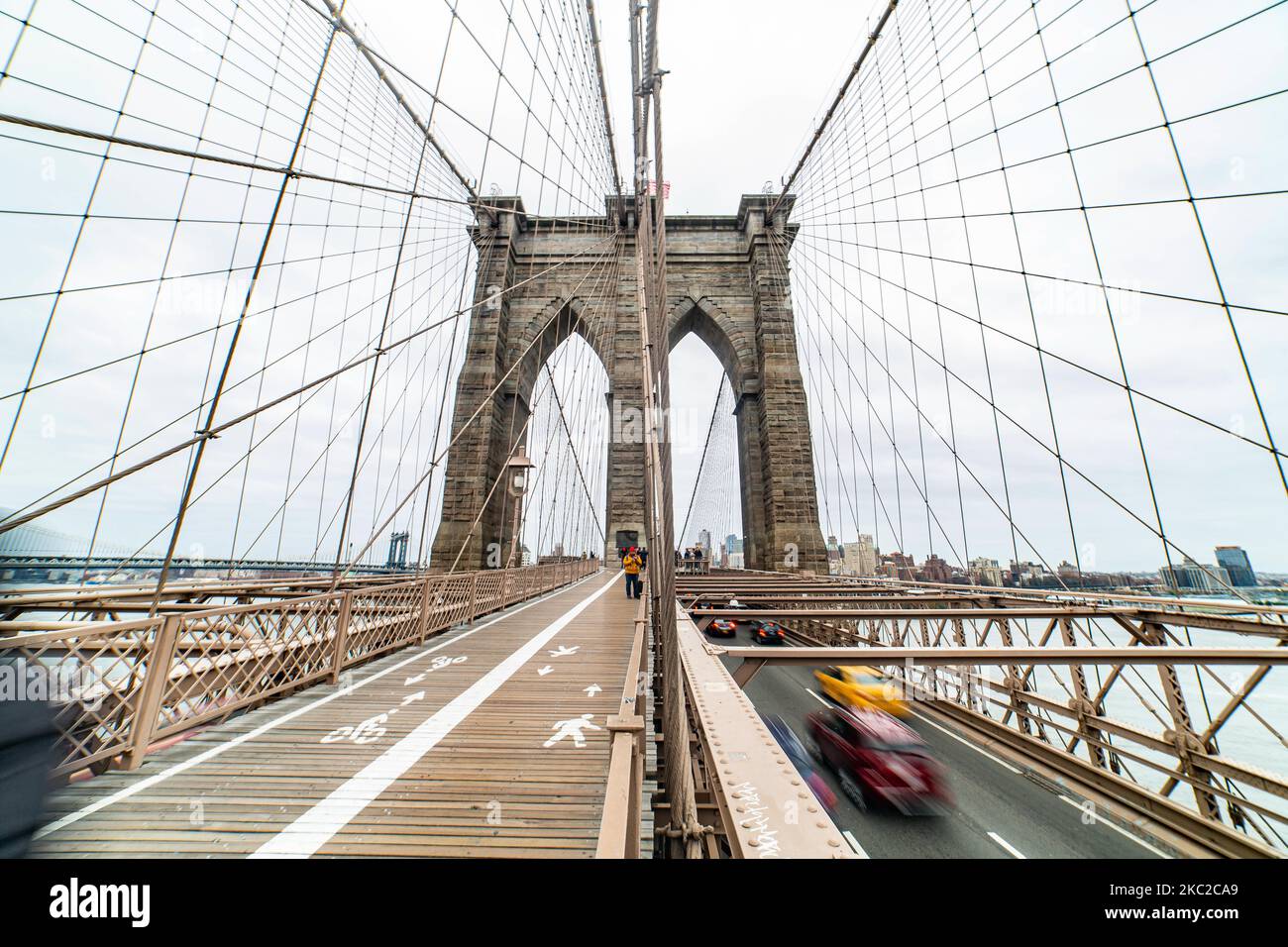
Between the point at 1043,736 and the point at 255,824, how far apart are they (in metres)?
8.01

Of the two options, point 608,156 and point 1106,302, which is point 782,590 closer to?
point 1106,302

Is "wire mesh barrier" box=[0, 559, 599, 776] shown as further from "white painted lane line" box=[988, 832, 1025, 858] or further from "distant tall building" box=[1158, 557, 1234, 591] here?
"distant tall building" box=[1158, 557, 1234, 591]

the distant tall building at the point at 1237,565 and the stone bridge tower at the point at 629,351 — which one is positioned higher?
the stone bridge tower at the point at 629,351

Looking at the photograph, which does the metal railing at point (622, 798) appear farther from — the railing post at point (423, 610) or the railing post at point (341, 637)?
the railing post at point (423, 610)

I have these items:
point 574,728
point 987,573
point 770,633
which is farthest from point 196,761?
point 770,633

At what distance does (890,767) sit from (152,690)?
26.7 ft

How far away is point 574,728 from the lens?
3160mm

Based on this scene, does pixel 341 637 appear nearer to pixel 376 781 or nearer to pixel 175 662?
pixel 175 662

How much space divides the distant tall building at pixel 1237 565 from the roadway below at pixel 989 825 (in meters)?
4.99

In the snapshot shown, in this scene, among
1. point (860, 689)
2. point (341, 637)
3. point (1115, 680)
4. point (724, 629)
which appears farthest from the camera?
point (724, 629)

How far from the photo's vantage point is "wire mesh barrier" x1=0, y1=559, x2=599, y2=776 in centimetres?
248

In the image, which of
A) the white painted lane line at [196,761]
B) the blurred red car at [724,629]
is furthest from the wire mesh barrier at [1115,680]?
the blurred red car at [724,629]

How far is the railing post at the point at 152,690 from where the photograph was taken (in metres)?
2.68

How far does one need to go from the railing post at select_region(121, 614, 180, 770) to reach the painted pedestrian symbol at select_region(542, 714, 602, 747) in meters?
2.45
